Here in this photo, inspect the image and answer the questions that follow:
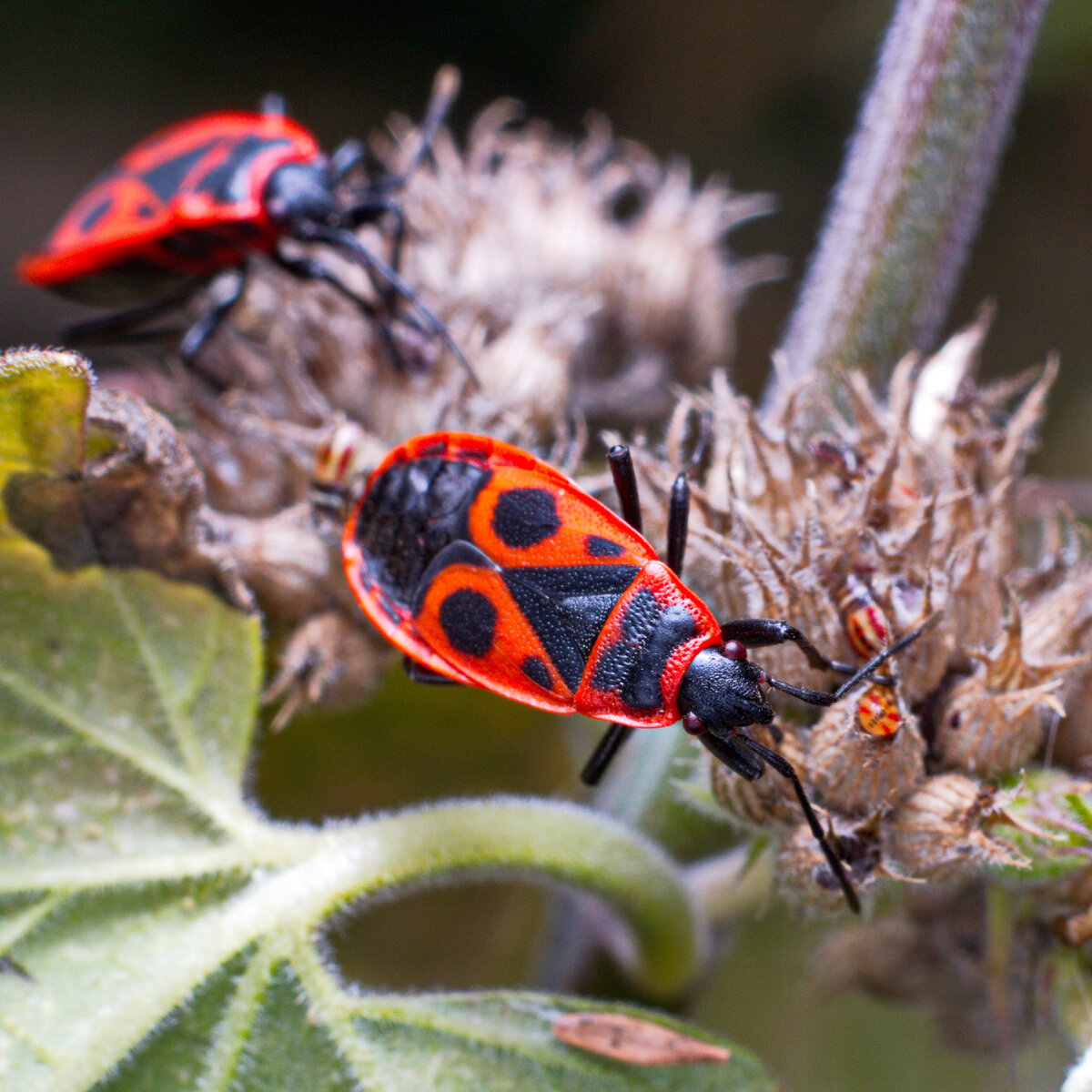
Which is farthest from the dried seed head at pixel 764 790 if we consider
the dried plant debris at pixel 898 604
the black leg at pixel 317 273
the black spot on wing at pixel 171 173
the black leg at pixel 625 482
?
the black spot on wing at pixel 171 173

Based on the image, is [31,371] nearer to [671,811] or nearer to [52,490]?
[52,490]

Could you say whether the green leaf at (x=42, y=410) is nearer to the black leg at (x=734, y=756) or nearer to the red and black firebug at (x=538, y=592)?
the red and black firebug at (x=538, y=592)

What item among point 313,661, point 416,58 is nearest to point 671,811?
point 313,661

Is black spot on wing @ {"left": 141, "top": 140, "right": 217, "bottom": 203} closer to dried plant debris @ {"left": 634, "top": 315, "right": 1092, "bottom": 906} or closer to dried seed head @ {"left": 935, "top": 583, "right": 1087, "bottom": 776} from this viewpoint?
dried plant debris @ {"left": 634, "top": 315, "right": 1092, "bottom": 906}

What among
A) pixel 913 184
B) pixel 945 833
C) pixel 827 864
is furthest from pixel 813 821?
pixel 913 184

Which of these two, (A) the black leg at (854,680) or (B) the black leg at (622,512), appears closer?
(A) the black leg at (854,680)
